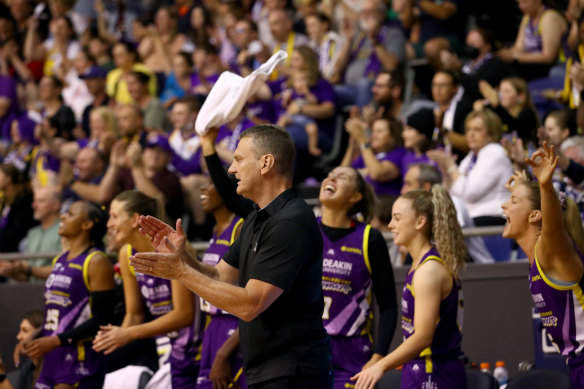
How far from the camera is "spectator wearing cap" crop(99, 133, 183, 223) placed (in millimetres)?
8695

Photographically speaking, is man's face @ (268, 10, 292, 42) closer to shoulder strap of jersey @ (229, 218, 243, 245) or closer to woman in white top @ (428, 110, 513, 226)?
woman in white top @ (428, 110, 513, 226)

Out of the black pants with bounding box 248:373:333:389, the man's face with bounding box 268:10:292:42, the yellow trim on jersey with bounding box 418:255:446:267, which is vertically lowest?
the man's face with bounding box 268:10:292:42

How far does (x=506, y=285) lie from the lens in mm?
6633

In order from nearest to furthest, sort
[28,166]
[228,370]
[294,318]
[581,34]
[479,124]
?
1. [294,318]
2. [228,370]
3. [479,124]
4. [581,34]
5. [28,166]

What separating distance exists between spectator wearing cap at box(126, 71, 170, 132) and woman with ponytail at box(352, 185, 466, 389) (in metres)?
6.18

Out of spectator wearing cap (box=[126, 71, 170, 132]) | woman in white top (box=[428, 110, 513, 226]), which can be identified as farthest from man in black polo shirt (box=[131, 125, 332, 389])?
spectator wearing cap (box=[126, 71, 170, 132])

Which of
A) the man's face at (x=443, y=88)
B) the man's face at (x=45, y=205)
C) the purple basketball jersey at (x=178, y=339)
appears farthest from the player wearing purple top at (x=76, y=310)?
the man's face at (x=443, y=88)

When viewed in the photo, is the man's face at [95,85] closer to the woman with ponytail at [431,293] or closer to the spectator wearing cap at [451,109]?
the spectator wearing cap at [451,109]

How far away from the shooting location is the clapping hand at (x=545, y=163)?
4031mm

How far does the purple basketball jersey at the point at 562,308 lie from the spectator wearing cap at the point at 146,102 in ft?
22.9

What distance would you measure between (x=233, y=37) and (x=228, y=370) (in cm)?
767

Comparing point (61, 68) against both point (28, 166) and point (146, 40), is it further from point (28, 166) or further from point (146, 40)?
point (28, 166)

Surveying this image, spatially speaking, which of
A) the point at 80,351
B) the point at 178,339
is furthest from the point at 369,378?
the point at 80,351

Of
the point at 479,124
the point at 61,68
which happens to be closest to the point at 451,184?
the point at 479,124
